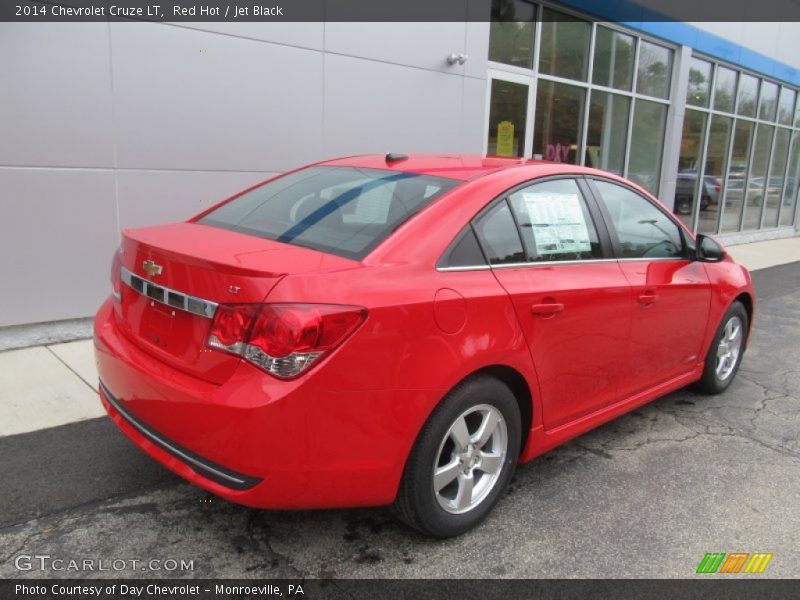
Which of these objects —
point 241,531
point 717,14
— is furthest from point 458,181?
point 717,14

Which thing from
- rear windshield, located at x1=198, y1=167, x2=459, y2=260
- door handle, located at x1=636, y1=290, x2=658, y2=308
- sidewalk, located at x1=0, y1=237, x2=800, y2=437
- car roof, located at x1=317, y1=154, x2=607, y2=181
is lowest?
sidewalk, located at x1=0, y1=237, x2=800, y2=437

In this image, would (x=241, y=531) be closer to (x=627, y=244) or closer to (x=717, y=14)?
(x=627, y=244)

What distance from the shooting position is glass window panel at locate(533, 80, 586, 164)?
975cm

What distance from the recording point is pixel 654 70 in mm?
11695

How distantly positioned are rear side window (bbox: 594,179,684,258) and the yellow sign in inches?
209

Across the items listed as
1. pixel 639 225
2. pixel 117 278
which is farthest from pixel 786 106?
pixel 117 278

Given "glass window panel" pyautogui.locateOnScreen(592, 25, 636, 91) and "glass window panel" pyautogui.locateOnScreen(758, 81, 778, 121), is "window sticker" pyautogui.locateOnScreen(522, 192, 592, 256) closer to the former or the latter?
"glass window panel" pyautogui.locateOnScreen(592, 25, 636, 91)

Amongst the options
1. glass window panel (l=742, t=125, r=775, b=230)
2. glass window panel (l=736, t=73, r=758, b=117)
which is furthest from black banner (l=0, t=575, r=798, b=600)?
glass window panel (l=742, t=125, r=775, b=230)

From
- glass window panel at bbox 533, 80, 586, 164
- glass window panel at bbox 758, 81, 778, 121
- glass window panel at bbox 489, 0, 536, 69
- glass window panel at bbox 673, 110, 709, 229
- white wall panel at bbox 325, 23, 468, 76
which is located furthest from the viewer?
glass window panel at bbox 758, 81, 778, 121

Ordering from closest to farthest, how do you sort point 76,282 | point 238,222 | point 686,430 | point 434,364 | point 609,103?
point 434,364
point 238,222
point 686,430
point 76,282
point 609,103

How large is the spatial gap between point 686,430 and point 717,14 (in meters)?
11.2

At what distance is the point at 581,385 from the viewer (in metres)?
3.21

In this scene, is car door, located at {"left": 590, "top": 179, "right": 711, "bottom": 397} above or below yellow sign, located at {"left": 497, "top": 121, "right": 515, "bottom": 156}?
below

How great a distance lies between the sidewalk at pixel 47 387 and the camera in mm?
3785
